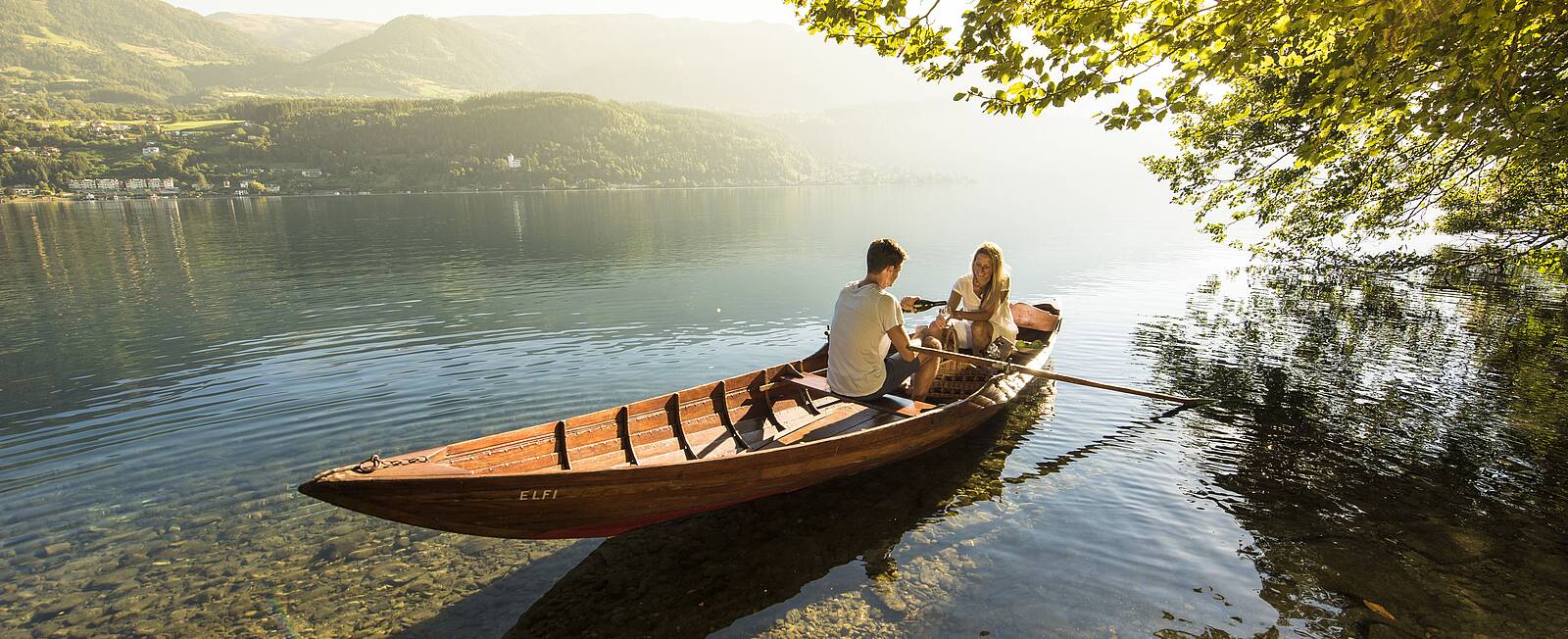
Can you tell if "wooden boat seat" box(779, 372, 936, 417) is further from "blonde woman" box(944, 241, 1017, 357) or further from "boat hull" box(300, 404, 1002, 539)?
"blonde woman" box(944, 241, 1017, 357)

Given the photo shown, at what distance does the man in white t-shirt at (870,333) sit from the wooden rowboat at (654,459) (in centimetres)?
56

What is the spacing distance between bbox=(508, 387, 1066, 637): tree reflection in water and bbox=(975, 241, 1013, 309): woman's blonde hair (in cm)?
276

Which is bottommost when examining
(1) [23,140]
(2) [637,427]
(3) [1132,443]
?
(3) [1132,443]

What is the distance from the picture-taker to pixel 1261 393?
13984mm

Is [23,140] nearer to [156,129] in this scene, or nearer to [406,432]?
[156,129]

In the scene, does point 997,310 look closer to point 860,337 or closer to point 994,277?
point 994,277

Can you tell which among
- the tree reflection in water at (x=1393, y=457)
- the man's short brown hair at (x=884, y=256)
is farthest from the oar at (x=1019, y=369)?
the man's short brown hair at (x=884, y=256)

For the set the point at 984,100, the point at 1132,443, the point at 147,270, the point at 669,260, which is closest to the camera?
the point at 984,100

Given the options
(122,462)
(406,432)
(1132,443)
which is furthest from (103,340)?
(1132,443)

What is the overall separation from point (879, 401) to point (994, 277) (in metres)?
2.84

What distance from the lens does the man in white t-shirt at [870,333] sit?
28.7 ft

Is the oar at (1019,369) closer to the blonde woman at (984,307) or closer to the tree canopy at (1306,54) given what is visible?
the blonde woman at (984,307)

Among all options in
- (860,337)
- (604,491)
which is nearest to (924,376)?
(860,337)

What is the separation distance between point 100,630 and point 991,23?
37.3ft
